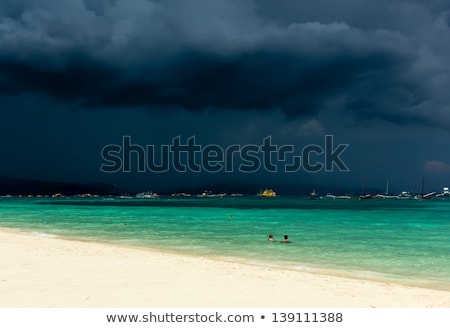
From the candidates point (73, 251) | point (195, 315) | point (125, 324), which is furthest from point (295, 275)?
point (73, 251)

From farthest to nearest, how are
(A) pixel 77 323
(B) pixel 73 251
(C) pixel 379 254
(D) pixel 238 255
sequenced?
1. (C) pixel 379 254
2. (D) pixel 238 255
3. (B) pixel 73 251
4. (A) pixel 77 323

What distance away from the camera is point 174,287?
32.3 ft

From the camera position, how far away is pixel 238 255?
19359mm

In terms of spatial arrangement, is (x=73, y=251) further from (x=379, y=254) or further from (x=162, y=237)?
(x=379, y=254)

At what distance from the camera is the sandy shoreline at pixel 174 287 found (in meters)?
8.46

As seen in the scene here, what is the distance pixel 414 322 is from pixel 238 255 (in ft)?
40.4

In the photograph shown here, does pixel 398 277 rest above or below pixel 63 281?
below

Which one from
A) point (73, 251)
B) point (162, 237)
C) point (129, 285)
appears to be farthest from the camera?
point (162, 237)

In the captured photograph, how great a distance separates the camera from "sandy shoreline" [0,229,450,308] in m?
8.46

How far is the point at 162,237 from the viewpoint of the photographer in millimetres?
27906

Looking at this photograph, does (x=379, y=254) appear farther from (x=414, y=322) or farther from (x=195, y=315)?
(x=195, y=315)

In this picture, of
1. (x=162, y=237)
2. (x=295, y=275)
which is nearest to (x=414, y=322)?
(x=295, y=275)

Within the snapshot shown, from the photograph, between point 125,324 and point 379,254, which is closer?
point 125,324

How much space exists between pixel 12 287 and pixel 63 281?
123cm
